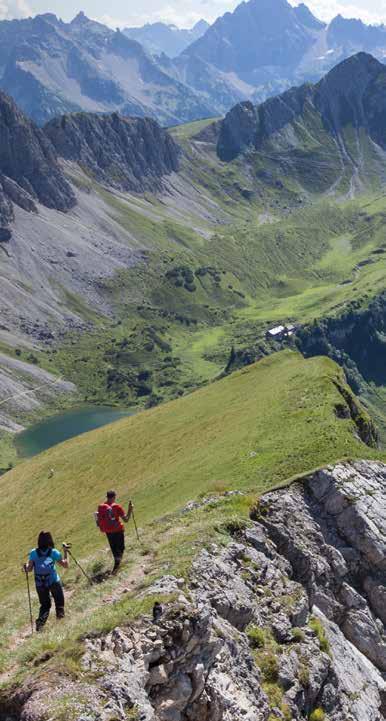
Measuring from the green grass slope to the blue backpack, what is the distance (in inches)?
713

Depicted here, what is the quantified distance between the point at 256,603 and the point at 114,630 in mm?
8634

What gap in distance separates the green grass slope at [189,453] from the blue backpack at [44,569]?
1811 centimetres

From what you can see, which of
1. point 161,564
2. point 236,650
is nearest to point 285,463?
point 161,564

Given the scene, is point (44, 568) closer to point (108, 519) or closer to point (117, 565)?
point (108, 519)

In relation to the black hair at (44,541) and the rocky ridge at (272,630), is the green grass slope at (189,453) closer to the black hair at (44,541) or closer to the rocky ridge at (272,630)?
the rocky ridge at (272,630)

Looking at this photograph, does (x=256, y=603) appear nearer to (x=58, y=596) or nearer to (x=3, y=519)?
(x=58, y=596)

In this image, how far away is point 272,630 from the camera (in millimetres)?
29906

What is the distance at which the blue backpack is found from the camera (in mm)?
27828

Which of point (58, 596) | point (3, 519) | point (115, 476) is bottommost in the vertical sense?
point (3, 519)

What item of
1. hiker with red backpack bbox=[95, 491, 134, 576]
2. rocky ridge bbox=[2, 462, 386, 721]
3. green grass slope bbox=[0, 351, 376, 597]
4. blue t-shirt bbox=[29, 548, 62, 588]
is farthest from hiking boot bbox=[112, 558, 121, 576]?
green grass slope bbox=[0, 351, 376, 597]

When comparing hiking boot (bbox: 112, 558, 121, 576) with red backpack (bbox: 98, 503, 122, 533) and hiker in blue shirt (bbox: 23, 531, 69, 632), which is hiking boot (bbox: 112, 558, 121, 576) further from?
hiker in blue shirt (bbox: 23, 531, 69, 632)

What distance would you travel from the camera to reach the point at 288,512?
3844 cm

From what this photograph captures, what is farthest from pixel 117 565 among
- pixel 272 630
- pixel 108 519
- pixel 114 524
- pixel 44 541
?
pixel 272 630

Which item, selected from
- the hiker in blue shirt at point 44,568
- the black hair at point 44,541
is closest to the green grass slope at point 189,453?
the hiker in blue shirt at point 44,568
